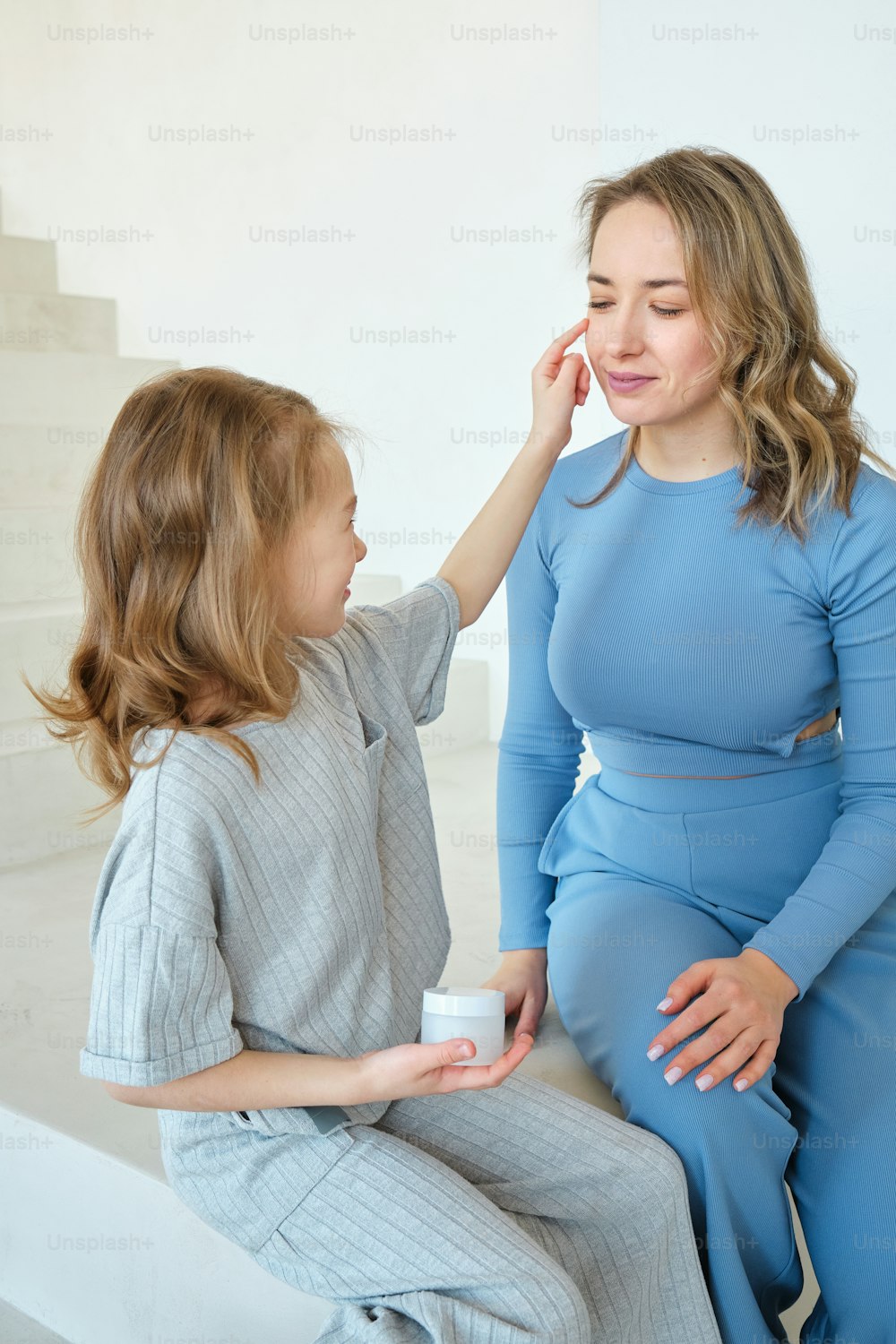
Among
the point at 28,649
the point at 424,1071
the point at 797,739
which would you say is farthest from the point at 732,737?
the point at 28,649

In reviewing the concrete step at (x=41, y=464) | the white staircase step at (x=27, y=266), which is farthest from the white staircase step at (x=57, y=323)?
the concrete step at (x=41, y=464)

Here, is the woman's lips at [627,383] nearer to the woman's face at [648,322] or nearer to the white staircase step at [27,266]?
the woman's face at [648,322]

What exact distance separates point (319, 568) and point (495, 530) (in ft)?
0.88

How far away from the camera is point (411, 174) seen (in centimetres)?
354

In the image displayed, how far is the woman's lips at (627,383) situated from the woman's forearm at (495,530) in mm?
90

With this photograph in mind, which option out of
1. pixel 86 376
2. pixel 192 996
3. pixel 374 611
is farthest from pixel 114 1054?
pixel 86 376

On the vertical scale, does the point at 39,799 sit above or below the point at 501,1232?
below

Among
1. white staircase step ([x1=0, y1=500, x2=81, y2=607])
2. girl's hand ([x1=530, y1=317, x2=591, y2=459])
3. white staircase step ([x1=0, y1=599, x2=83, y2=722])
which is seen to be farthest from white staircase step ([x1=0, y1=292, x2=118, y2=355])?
girl's hand ([x1=530, y1=317, x2=591, y2=459])

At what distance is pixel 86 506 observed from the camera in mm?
1031

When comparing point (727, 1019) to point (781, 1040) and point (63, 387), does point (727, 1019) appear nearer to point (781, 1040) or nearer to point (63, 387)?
point (781, 1040)

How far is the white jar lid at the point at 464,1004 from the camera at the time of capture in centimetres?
97

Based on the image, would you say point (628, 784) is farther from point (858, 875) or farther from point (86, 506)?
point (86, 506)

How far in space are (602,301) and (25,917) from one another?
145 cm

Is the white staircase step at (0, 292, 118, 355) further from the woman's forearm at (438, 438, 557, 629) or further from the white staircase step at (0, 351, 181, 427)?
the woman's forearm at (438, 438, 557, 629)
